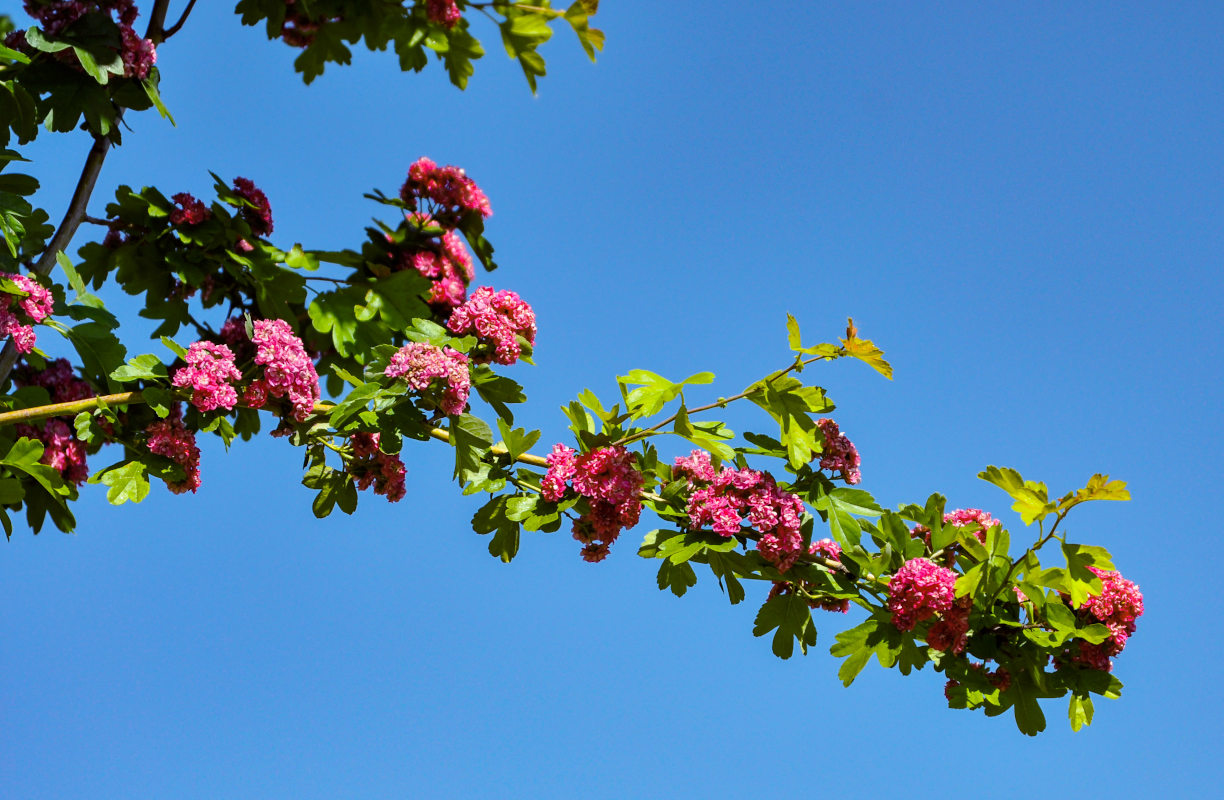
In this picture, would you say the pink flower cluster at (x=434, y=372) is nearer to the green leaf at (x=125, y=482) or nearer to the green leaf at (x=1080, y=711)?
the green leaf at (x=125, y=482)

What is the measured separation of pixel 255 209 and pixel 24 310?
4.01ft

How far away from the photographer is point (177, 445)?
3883 millimetres

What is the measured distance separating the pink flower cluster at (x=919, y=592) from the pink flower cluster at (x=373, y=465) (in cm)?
208

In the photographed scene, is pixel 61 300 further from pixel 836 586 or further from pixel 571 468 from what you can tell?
pixel 836 586

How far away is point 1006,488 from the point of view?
335cm

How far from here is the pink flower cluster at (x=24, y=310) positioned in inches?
149

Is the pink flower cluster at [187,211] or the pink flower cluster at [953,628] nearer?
the pink flower cluster at [953,628]

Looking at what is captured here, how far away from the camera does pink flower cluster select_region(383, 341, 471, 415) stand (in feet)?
11.2

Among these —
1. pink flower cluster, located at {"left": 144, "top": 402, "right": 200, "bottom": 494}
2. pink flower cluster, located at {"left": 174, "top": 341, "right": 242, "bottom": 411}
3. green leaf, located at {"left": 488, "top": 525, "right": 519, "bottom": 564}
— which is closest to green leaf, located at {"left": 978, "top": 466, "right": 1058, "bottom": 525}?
green leaf, located at {"left": 488, "top": 525, "right": 519, "bottom": 564}

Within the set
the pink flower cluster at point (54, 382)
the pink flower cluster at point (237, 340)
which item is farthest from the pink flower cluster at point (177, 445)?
the pink flower cluster at point (54, 382)

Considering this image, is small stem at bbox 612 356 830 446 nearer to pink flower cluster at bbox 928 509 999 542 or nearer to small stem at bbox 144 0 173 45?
pink flower cluster at bbox 928 509 999 542

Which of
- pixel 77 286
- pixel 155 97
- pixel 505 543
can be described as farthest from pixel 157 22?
pixel 505 543

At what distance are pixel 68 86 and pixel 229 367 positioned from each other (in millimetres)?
1683

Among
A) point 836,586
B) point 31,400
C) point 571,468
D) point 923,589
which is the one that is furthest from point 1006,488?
point 31,400
